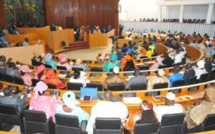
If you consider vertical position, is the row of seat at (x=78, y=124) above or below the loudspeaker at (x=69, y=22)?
below

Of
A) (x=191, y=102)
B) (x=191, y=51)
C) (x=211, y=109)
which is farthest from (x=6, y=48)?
(x=191, y=51)

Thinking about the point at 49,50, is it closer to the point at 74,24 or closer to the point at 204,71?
the point at 74,24

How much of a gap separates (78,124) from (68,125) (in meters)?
0.19

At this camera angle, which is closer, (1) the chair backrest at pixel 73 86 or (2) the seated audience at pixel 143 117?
(2) the seated audience at pixel 143 117

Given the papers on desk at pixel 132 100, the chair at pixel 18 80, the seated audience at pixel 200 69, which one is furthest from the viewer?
the seated audience at pixel 200 69

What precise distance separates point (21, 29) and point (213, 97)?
12552 mm

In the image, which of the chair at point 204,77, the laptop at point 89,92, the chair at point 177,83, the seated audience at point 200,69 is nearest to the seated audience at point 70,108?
the laptop at point 89,92

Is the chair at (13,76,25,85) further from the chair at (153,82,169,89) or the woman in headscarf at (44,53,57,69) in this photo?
the chair at (153,82,169,89)

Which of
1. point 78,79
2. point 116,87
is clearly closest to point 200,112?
point 116,87

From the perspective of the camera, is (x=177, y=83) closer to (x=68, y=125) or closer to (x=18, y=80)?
(x=68, y=125)

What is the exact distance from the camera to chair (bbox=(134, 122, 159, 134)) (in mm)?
3172

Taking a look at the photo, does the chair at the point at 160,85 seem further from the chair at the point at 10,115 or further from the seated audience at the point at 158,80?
the chair at the point at 10,115

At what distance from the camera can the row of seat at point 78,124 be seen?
3.24 meters

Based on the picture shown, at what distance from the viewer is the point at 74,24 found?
705 inches
